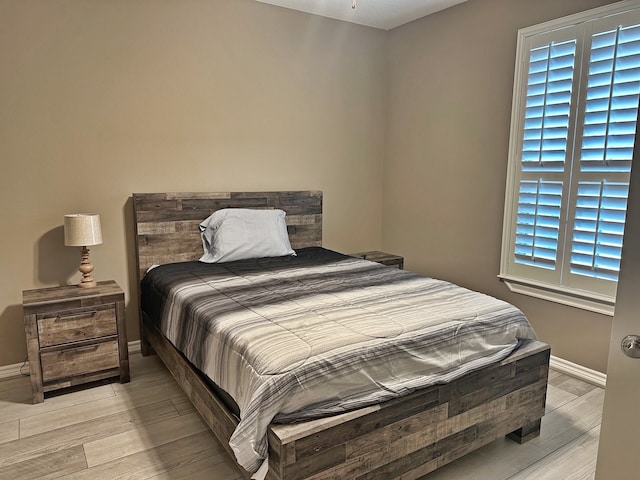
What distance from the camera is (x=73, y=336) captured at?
2.63m

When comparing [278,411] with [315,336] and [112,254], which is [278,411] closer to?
[315,336]

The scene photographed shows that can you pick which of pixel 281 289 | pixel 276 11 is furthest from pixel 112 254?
pixel 276 11

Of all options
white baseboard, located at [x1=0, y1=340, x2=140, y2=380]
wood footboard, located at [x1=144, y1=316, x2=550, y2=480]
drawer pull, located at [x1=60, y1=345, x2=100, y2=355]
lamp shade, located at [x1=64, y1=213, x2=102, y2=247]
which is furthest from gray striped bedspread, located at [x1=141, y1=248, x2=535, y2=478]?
white baseboard, located at [x1=0, y1=340, x2=140, y2=380]

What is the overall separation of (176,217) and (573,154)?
2739 mm

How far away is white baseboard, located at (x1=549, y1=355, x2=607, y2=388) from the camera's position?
9.18 ft

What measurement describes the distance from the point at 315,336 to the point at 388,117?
3.04 m

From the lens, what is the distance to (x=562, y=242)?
2.88 m

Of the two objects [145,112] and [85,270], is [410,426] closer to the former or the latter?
[85,270]

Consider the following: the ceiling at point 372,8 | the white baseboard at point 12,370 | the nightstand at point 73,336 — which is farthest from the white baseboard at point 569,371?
the ceiling at point 372,8

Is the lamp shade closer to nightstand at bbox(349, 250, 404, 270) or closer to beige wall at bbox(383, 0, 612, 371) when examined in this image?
nightstand at bbox(349, 250, 404, 270)

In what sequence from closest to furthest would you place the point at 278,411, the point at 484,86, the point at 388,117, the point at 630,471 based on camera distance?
the point at 630,471 → the point at 278,411 → the point at 484,86 → the point at 388,117

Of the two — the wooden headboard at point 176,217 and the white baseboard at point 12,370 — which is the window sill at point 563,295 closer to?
the wooden headboard at point 176,217

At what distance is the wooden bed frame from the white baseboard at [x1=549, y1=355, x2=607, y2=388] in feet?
2.72

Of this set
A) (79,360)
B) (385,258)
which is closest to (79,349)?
(79,360)
